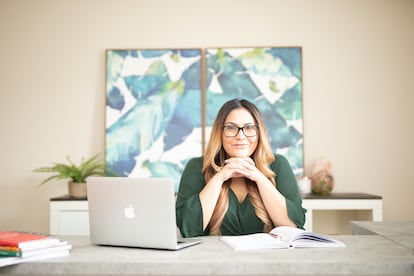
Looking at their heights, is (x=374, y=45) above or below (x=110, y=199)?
above

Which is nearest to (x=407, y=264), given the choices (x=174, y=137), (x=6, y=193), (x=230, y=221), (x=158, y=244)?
(x=158, y=244)

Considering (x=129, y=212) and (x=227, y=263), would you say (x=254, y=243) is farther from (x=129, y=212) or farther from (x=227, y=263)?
(x=129, y=212)

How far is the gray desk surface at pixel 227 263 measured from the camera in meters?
1.41

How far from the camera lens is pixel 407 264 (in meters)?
1.42

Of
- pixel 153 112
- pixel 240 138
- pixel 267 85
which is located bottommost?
pixel 240 138

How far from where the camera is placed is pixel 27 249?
4.97ft

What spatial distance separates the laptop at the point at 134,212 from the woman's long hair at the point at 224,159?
555 mm

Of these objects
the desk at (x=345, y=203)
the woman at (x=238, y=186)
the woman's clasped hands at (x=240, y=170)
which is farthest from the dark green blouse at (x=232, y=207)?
the desk at (x=345, y=203)

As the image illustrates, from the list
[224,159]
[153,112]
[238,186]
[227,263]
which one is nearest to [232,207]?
[238,186]

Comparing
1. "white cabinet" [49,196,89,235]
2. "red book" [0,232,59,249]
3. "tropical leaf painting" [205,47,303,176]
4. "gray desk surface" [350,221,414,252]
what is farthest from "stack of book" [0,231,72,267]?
"tropical leaf painting" [205,47,303,176]

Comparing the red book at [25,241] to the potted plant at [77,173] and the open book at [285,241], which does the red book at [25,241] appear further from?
the potted plant at [77,173]

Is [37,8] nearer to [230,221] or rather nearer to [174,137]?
[174,137]

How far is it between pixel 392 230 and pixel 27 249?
1515mm

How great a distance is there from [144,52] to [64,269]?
2854 mm
